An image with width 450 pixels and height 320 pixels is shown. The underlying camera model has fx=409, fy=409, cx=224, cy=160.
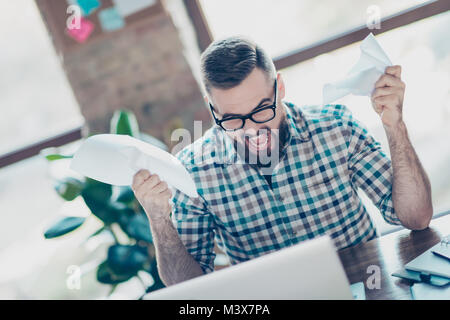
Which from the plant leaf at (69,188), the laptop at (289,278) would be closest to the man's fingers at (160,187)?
the laptop at (289,278)

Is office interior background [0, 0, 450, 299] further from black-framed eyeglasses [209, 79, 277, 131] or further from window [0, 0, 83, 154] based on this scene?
black-framed eyeglasses [209, 79, 277, 131]

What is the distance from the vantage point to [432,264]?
90 cm

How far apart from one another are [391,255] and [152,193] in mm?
642

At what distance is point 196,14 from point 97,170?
135cm

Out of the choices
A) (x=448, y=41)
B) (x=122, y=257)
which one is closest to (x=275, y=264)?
(x=122, y=257)

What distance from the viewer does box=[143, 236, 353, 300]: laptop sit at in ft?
2.13

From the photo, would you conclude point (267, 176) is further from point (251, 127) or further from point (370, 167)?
point (370, 167)

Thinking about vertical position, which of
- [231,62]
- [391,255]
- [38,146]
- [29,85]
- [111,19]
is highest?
[111,19]

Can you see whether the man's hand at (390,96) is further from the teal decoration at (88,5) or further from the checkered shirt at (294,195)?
the teal decoration at (88,5)

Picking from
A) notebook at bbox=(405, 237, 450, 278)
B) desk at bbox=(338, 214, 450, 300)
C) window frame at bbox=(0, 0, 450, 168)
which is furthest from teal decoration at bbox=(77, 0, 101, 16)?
notebook at bbox=(405, 237, 450, 278)

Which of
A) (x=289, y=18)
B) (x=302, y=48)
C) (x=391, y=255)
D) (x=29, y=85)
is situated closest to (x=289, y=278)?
(x=391, y=255)

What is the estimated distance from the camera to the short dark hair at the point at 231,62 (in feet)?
3.93

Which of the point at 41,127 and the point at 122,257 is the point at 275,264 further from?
the point at 41,127

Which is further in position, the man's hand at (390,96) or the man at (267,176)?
the man at (267,176)
